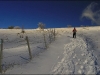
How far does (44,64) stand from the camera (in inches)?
496

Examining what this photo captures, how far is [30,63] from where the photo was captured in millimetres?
12914

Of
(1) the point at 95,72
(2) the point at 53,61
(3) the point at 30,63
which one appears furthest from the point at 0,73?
(1) the point at 95,72

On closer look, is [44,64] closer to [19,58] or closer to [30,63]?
[30,63]

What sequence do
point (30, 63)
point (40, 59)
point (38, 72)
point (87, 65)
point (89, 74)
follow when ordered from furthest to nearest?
point (40, 59) < point (30, 63) < point (87, 65) < point (38, 72) < point (89, 74)

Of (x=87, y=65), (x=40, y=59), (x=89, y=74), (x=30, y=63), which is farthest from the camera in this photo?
(x=40, y=59)

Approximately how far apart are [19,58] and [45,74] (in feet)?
16.2

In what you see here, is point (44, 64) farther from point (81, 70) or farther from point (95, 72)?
point (95, 72)

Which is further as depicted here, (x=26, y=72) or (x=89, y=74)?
(x=26, y=72)

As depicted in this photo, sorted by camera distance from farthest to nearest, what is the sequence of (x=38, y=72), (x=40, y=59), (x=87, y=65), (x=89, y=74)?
(x=40, y=59)
(x=87, y=65)
(x=38, y=72)
(x=89, y=74)

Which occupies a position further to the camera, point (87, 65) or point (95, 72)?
point (87, 65)

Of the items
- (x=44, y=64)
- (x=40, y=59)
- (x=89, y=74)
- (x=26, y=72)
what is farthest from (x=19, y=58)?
(x=89, y=74)

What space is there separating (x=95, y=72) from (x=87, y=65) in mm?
1704

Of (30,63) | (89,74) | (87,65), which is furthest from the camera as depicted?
(30,63)

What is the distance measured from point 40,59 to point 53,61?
4.20 feet
